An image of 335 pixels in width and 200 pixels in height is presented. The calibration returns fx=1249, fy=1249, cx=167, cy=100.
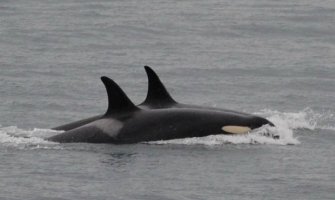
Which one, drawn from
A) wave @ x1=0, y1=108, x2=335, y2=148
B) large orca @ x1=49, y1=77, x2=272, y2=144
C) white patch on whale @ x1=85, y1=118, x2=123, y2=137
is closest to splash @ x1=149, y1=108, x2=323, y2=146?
wave @ x1=0, y1=108, x2=335, y2=148

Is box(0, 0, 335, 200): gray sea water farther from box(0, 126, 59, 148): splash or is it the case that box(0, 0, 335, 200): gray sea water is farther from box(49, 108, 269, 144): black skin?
box(49, 108, 269, 144): black skin

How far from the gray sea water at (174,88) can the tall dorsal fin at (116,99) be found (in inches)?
38.6

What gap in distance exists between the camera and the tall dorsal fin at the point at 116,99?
24719mm

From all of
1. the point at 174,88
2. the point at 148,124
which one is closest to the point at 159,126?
the point at 148,124

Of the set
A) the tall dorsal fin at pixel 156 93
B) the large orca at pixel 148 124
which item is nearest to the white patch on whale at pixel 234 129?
the large orca at pixel 148 124

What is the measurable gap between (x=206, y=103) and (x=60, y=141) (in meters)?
6.19

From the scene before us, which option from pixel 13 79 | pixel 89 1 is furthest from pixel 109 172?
pixel 89 1

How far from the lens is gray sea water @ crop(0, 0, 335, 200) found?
21.4m

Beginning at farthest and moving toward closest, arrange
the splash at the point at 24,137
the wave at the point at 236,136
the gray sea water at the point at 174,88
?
the wave at the point at 236,136 → the splash at the point at 24,137 → the gray sea water at the point at 174,88

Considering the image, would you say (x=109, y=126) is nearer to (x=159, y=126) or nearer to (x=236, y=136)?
(x=159, y=126)

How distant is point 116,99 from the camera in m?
24.8

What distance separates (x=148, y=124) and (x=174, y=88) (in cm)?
790

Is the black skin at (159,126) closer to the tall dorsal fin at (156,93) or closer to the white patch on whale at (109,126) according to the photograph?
the white patch on whale at (109,126)

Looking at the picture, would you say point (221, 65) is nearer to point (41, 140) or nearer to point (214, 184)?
point (41, 140)
